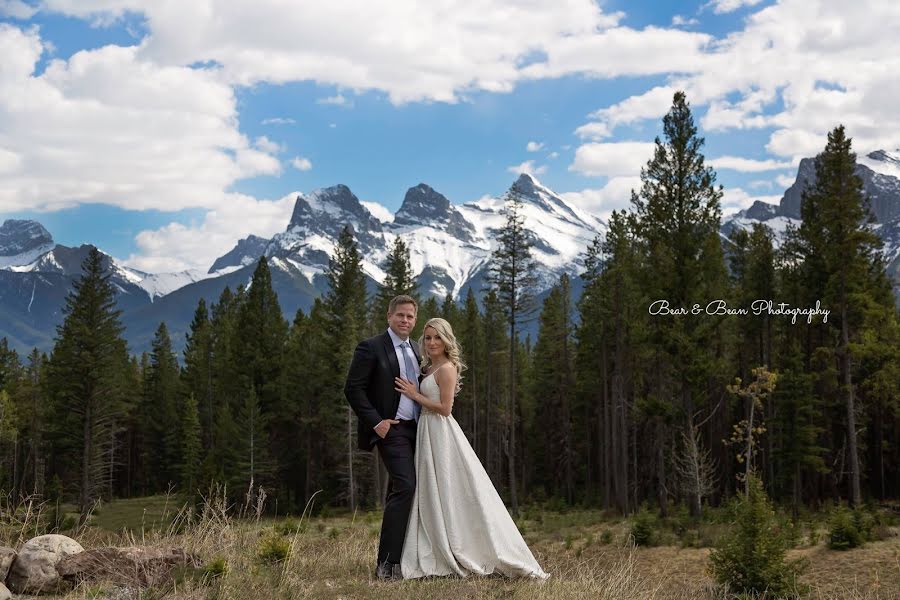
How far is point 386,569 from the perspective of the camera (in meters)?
6.57

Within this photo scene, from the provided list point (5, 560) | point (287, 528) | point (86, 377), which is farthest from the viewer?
point (86, 377)

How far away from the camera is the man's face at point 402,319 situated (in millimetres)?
6770

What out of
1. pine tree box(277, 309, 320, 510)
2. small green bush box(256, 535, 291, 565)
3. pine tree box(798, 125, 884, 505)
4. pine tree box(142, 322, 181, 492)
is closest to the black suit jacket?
small green bush box(256, 535, 291, 565)

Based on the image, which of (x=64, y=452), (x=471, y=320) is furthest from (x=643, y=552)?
(x=64, y=452)

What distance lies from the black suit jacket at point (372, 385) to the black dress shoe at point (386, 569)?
1.04 meters

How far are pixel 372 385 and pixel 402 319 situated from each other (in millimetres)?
668

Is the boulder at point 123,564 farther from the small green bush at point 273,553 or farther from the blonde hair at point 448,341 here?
the blonde hair at point 448,341

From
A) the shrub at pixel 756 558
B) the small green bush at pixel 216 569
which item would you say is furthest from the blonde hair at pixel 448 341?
the shrub at pixel 756 558

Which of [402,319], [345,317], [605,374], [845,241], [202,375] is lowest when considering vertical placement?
[402,319]

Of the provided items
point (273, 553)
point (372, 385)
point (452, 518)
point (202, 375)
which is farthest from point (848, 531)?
point (202, 375)

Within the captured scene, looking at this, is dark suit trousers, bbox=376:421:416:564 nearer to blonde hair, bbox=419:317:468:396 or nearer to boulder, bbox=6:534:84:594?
blonde hair, bbox=419:317:468:396

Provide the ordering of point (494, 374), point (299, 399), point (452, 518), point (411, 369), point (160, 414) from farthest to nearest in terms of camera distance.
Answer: point (160, 414) < point (494, 374) < point (299, 399) < point (411, 369) < point (452, 518)

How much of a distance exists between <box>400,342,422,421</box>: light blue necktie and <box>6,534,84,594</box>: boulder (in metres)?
3.35

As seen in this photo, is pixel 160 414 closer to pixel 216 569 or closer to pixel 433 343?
pixel 216 569
